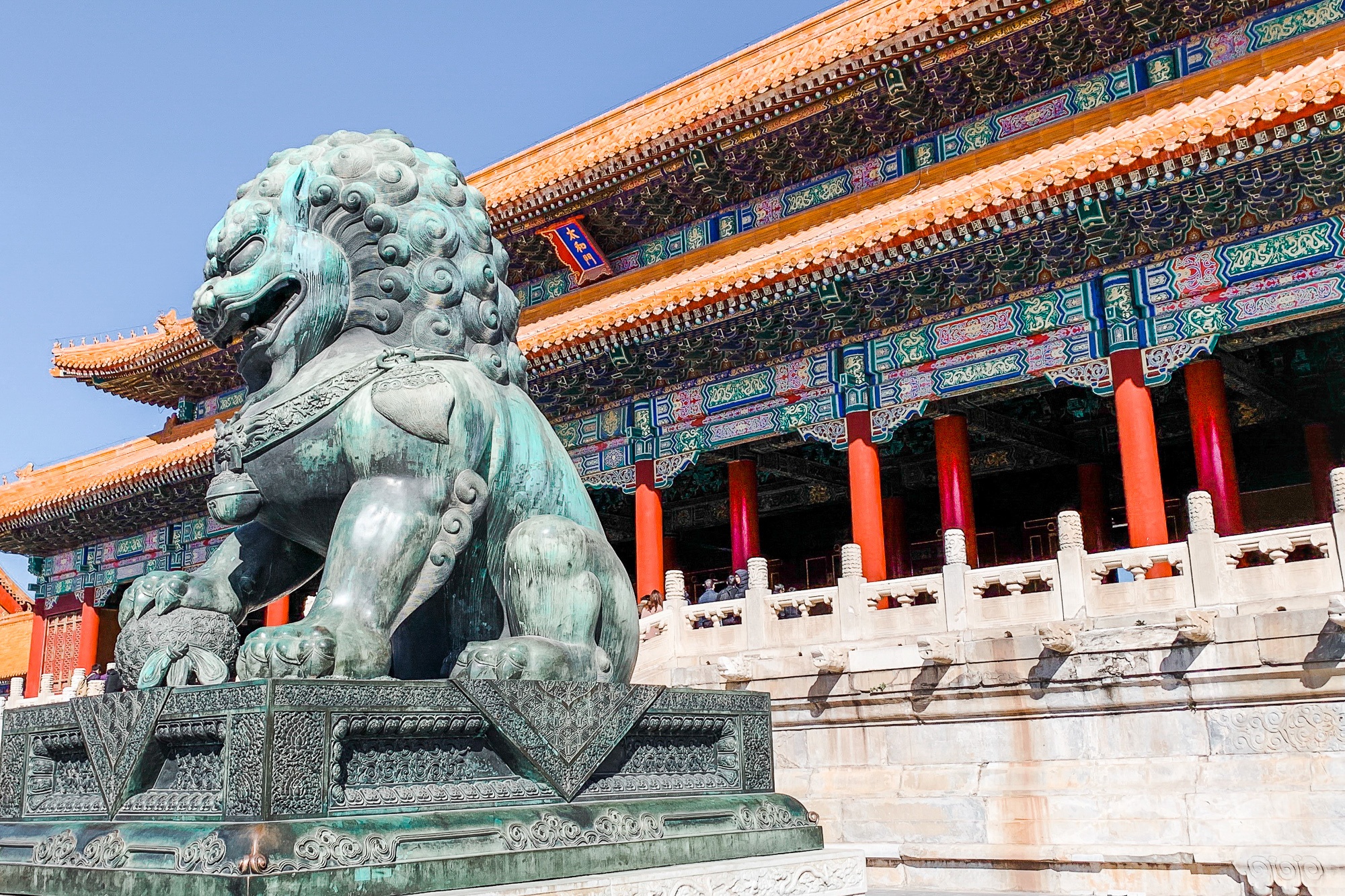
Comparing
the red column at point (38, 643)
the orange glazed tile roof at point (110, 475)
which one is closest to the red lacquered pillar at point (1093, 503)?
the orange glazed tile roof at point (110, 475)

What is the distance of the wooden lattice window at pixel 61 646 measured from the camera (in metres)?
22.9

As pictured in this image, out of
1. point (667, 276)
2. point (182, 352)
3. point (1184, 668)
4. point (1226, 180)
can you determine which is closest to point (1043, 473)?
point (667, 276)

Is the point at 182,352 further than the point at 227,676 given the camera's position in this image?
Yes

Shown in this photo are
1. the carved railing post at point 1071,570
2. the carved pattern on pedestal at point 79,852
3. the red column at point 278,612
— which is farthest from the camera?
the red column at point 278,612

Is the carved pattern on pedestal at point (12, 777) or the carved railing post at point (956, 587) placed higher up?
the carved railing post at point (956, 587)

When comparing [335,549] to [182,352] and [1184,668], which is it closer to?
[1184,668]

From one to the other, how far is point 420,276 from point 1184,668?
21.5ft

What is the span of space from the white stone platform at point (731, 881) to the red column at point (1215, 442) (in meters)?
8.81

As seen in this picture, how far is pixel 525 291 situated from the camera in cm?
1861

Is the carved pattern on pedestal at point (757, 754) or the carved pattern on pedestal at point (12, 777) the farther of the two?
the carved pattern on pedestal at point (757, 754)

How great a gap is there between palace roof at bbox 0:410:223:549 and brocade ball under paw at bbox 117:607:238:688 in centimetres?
1413

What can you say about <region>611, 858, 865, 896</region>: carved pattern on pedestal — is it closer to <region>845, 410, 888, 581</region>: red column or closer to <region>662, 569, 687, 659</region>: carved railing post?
<region>662, 569, 687, 659</region>: carved railing post

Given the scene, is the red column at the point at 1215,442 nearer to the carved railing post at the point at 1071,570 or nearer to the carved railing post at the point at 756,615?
the carved railing post at the point at 1071,570

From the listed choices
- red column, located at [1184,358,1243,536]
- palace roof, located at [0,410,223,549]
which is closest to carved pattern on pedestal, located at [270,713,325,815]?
red column, located at [1184,358,1243,536]
